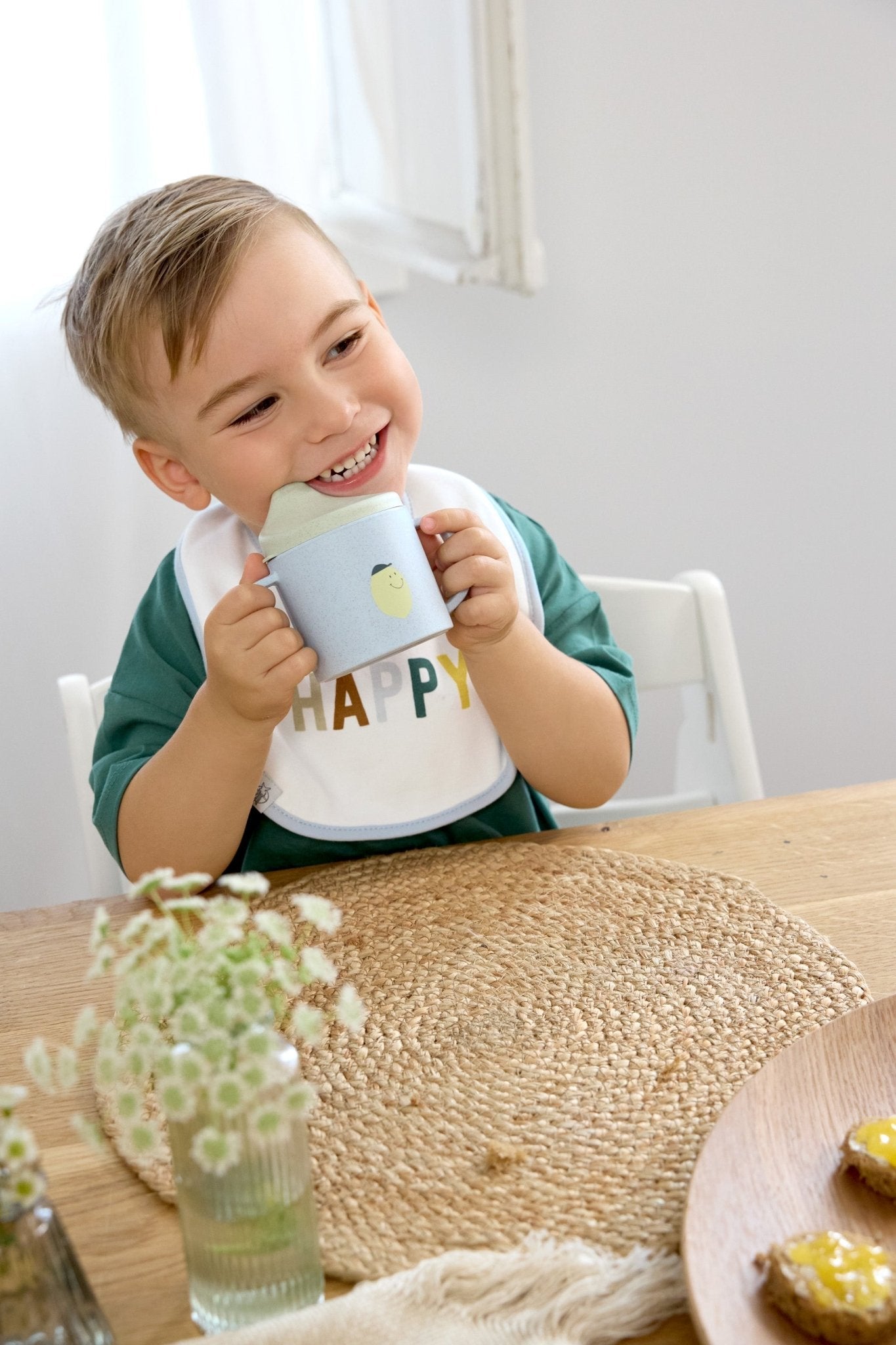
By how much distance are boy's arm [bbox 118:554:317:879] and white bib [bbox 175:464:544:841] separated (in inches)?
3.1

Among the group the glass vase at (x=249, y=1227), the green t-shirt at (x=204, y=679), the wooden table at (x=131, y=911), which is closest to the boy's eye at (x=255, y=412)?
the green t-shirt at (x=204, y=679)

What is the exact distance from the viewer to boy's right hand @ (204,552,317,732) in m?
0.84

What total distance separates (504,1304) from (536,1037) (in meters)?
0.20

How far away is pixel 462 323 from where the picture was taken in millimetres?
1804

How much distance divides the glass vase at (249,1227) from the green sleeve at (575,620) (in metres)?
0.60

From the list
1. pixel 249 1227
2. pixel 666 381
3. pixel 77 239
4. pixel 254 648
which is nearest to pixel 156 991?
pixel 249 1227

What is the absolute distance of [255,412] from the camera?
0.92 metres

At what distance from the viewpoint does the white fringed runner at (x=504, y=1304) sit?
1.64 ft

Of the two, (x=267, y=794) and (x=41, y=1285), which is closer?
(x=41, y=1285)

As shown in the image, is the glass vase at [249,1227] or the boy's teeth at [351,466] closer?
the glass vase at [249,1227]

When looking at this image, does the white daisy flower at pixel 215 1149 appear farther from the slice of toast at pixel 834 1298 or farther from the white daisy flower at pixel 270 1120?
the slice of toast at pixel 834 1298

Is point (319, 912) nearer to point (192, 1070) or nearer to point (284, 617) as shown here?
point (192, 1070)

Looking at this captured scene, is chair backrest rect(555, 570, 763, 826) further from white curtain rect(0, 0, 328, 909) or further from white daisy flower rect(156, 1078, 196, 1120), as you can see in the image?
white daisy flower rect(156, 1078, 196, 1120)

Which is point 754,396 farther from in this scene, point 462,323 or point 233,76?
point 233,76
